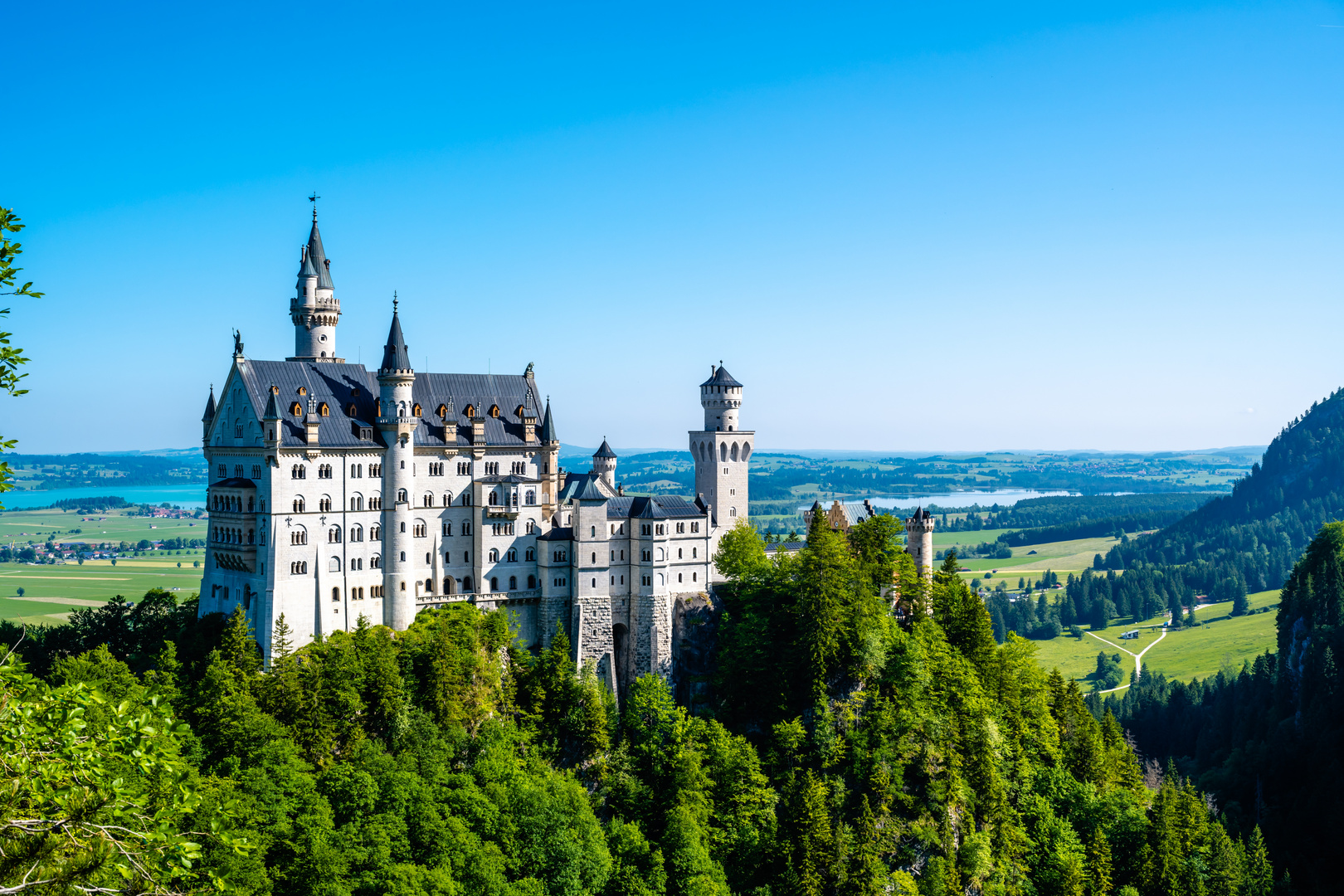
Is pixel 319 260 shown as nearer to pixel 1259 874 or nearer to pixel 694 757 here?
pixel 694 757

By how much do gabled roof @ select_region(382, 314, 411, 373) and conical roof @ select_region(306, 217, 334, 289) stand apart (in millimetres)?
10837

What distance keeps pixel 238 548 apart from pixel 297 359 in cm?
1614

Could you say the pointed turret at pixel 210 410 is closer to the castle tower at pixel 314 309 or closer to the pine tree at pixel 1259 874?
the castle tower at pixel 314 309

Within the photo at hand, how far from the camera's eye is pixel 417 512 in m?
84.9

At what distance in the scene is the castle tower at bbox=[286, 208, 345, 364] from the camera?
8919 cm

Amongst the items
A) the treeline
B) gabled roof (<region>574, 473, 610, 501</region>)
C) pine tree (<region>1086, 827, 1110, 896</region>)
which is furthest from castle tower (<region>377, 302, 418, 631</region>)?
the treeline

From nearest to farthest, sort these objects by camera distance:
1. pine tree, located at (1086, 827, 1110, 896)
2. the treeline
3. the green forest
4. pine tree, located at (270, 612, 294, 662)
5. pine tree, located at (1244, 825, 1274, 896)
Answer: the green forest
pine tree, located at (270, 612, 294, 662)
pine tree, located at (1086, 827, 1110, 896)
pine tree, located at (1244, 825, 1274, 896)
the treeline

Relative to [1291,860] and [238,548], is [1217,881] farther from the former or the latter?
[238,548]

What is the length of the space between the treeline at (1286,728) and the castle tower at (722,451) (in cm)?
5550

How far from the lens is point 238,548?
257 ft

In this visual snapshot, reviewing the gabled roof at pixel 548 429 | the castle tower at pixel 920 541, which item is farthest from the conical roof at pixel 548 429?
the castle tower at pixel 920 541

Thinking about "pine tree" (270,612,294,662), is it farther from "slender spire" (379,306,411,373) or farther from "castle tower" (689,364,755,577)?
"castle tower" (689,364,755,577)

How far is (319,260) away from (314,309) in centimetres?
414

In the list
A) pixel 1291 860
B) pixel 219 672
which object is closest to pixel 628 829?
pixel 219 672
